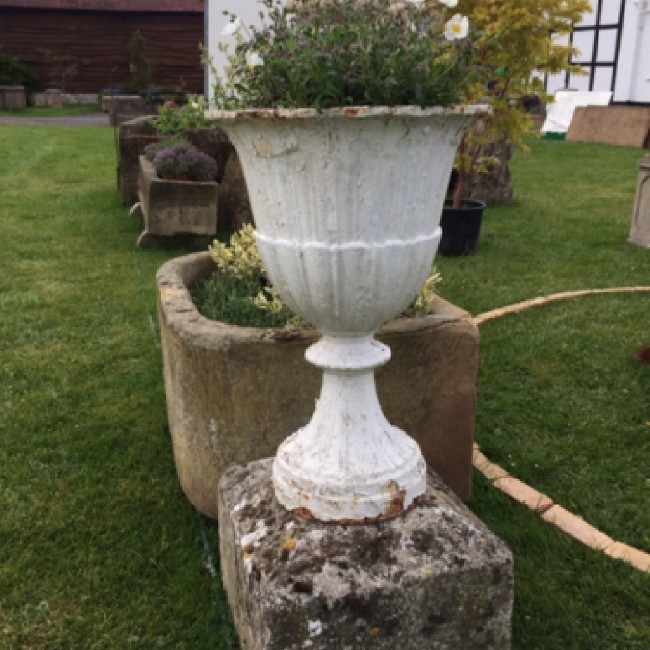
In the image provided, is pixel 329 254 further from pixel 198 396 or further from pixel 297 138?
pixel 198 396

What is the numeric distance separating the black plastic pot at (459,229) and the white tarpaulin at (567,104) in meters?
12.1

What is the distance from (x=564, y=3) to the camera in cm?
625

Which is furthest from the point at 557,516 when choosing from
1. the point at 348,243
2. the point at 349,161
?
the point at 349,161

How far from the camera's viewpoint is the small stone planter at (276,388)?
2.34m

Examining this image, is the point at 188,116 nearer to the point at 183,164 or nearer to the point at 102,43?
the point at 183,164

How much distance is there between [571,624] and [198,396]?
1260mm

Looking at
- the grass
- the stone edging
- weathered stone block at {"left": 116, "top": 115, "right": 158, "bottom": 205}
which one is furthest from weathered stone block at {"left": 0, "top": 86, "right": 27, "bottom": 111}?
the stone edging

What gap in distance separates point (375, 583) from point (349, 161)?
3.06 ft

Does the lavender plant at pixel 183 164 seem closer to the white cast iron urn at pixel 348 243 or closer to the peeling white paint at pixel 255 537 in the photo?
the white cast iron urn at pixel 348 243

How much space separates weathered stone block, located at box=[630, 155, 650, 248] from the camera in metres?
6.31

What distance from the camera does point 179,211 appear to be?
20.9ft

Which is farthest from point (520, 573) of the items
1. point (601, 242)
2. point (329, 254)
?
point (601, 242)

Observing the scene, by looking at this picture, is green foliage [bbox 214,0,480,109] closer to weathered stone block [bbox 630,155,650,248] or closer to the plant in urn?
the plant in urn

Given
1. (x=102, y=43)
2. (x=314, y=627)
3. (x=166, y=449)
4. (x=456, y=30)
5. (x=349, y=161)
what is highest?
(x=102, y=43)
